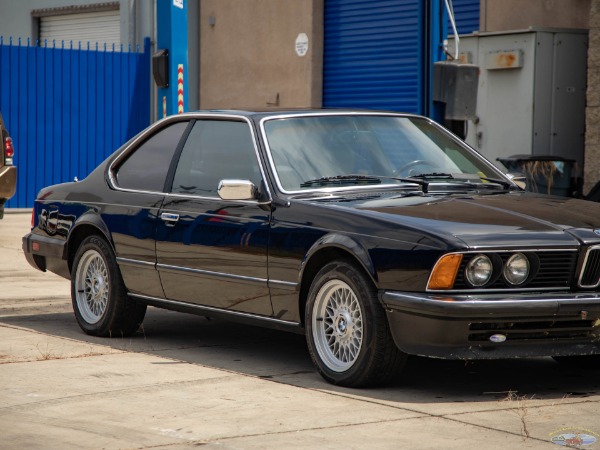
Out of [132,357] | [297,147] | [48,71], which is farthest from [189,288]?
[48,71]

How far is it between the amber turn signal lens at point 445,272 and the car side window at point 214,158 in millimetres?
1554

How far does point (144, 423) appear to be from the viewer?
5801 mm

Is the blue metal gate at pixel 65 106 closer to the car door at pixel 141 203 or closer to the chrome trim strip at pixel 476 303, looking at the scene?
the car door at pixel 141 203

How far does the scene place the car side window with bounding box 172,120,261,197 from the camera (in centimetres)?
764

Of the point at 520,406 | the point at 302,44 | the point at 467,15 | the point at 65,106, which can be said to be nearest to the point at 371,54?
the point at 302,44

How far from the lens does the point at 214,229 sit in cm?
757

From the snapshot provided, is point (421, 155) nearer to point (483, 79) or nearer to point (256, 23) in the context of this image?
point (483, 79)

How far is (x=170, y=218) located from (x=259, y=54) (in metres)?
15.8

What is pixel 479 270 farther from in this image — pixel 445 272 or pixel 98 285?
pixel 98 285

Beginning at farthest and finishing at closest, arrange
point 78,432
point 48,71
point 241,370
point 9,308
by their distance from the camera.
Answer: point 48,71 → point 9,308 → point 241,370 → point 78,432

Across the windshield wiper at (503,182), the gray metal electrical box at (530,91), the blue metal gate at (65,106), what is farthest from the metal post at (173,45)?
the blue metal gate at (65,106)

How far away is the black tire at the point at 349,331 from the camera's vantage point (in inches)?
255

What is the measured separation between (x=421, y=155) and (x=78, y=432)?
3.02 meters

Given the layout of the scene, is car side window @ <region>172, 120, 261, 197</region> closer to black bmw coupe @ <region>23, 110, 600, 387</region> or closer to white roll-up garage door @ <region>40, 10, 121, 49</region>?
black bmw coupe @ <region>23, 110, 600, 387</region>
